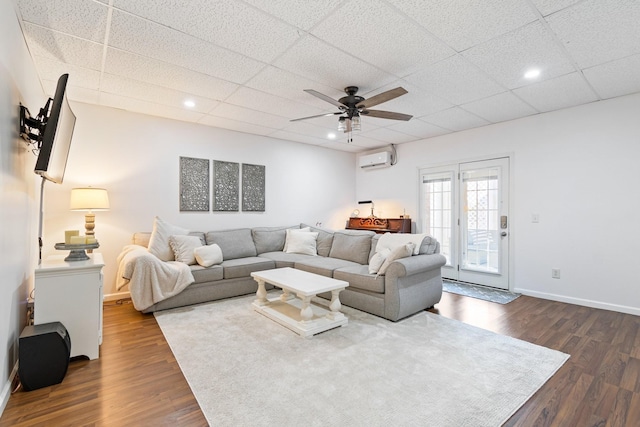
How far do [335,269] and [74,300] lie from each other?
8.64 ft

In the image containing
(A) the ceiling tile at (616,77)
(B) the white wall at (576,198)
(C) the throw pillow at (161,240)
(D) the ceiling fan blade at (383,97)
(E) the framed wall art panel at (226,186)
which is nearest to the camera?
(D) the ceiling fan blade at (383,97)

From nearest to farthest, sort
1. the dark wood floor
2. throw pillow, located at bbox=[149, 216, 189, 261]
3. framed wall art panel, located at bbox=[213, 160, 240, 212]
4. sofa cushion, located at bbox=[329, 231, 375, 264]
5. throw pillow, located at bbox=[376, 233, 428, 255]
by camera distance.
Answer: the dark wood floor → throw pillow, located at bbox=[376, 233, 428, 255] → throw pillow, located at bbox=[149, 216, 189, 261] → sofa cushion, located at bbox=[329, 231, 375, 264] → framed wall art panel, located at bbox=[213, 160, 240, 212]

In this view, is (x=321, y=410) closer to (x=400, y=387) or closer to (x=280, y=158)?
(x=400, y=387)

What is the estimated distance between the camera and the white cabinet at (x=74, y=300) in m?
2.24

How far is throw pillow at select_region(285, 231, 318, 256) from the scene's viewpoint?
4980mm

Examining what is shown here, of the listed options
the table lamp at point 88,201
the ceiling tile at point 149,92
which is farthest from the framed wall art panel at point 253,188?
the table lamp at point 88,201

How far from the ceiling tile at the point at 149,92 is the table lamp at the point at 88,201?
1.19m

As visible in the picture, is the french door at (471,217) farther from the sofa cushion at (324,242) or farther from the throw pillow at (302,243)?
the throw pillow at (302,243)

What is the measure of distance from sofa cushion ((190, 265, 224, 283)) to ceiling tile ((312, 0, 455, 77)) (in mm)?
2970

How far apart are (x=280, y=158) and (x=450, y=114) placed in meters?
3.00

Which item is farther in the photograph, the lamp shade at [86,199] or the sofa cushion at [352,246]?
the sofa cushion at [352,246]

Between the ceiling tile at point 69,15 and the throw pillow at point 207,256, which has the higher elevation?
the ceiling tile at point 69,15

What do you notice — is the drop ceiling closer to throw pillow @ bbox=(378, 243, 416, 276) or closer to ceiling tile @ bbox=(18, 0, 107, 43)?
ceiling tile @ bbox=(18, 0, 107, 43)

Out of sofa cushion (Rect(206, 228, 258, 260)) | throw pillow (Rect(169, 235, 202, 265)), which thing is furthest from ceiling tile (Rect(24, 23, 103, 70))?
sofa cushion (Rect(206, 228, 258, 260))
